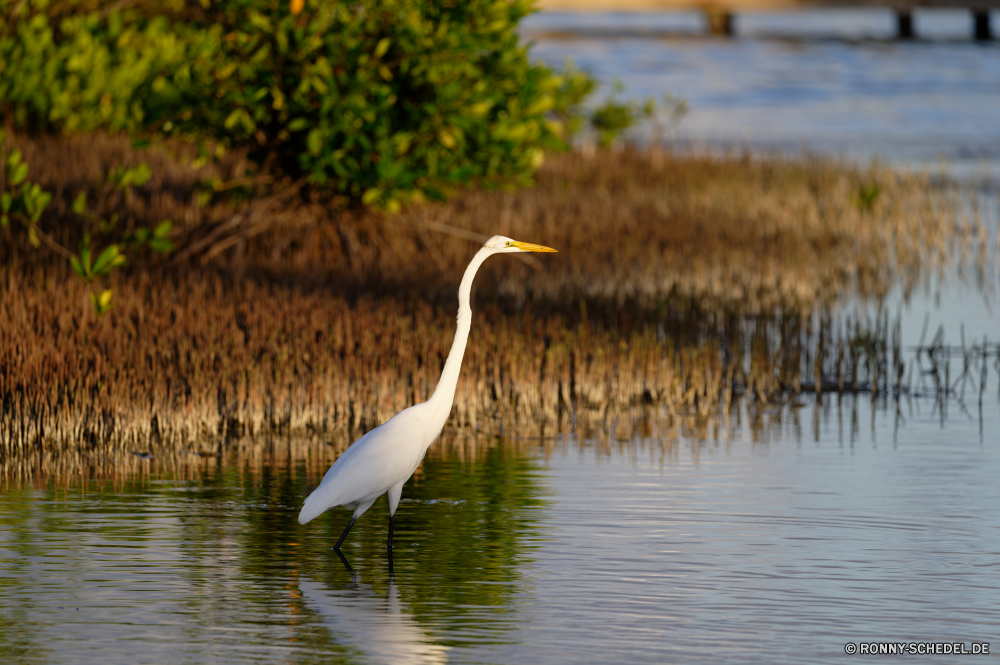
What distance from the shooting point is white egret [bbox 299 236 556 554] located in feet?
21.0

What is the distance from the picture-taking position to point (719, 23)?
61688 millimetres

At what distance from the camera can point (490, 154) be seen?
13359mm

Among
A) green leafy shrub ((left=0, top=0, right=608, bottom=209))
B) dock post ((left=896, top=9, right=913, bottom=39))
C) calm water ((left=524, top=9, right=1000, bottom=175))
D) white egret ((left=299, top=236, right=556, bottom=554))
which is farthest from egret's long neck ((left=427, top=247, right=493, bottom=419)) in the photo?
dock post ((left=896, top=9, right=913, bottom=39))

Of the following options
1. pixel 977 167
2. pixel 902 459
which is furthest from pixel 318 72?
pixel 977 167

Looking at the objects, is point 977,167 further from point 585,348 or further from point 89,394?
point 89,394

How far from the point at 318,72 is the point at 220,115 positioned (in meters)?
1.12

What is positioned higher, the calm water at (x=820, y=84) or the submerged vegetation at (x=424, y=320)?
the calm water at (x=820, y=84)

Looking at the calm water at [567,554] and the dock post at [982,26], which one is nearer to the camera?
the calm water at [567,554]

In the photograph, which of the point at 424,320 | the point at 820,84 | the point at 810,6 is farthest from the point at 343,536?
the point at 810,6

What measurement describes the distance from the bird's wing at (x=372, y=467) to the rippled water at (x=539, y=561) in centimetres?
25

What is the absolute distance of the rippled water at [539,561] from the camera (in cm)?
532

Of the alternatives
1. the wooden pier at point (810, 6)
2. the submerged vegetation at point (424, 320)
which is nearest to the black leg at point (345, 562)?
the submerged vegetation at point (424, 320)

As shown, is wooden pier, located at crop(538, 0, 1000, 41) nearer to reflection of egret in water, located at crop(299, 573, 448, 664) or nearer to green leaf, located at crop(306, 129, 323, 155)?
green leaf, located at crop(306, 129, 323, 155)

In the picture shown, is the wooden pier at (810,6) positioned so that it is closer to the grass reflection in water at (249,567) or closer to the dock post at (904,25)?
the dock post at (904,25)
